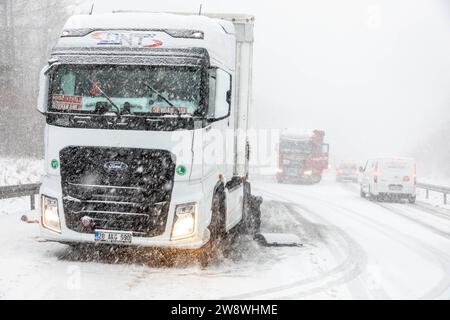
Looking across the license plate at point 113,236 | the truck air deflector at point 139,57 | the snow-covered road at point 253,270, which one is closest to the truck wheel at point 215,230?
the snow-covered road at point 253,270

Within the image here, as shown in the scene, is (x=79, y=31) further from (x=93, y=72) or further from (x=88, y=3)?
(x=88, y=3)

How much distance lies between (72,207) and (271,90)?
473 feet

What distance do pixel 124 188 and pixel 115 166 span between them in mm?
318

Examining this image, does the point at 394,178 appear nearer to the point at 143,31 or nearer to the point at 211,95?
the point at 211,95

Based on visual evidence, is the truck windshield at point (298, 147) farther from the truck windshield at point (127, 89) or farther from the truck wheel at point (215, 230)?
the truck windshield at point (127, 89)

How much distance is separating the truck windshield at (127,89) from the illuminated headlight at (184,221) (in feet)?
4.17

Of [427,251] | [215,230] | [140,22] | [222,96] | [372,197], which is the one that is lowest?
[372,197]

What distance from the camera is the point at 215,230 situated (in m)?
9.35

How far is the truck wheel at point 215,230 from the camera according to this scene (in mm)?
9219

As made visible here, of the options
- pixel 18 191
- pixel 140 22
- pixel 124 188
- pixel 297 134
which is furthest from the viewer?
pixel 297 134

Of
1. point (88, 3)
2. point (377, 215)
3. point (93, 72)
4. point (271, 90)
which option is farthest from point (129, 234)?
point (271, 90)

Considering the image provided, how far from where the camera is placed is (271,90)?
496ft

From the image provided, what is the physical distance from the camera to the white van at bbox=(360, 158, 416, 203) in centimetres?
2459

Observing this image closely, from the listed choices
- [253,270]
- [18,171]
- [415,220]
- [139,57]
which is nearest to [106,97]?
[139,57]
